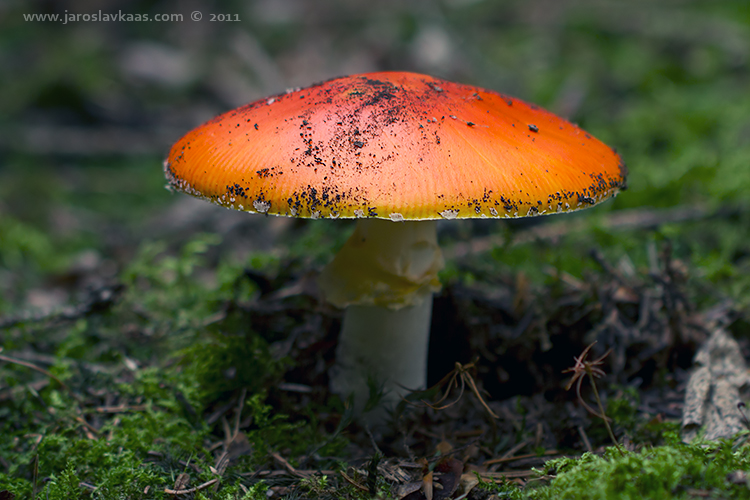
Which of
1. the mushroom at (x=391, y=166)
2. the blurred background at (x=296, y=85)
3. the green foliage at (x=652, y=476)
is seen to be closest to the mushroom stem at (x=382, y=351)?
the mushroom at (x=391, y=166)

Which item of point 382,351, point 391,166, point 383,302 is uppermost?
point 391,166

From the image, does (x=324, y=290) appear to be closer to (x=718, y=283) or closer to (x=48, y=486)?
(x=48, y=486)

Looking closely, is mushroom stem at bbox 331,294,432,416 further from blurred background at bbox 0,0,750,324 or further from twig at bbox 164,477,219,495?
blurred background at bbox 0,0,750,324

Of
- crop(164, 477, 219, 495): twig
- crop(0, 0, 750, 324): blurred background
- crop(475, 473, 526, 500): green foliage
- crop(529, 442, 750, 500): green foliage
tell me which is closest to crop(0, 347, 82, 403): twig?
crop(164, 477, 219, 495): twig

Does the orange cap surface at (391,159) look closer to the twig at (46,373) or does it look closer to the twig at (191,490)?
the twig at (191,490)

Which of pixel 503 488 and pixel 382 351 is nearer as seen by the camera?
pixel 503 488

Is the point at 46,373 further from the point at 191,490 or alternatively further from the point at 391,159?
the point at 391,159

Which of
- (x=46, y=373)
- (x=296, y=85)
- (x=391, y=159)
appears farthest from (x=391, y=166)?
(x=296, y=85)
